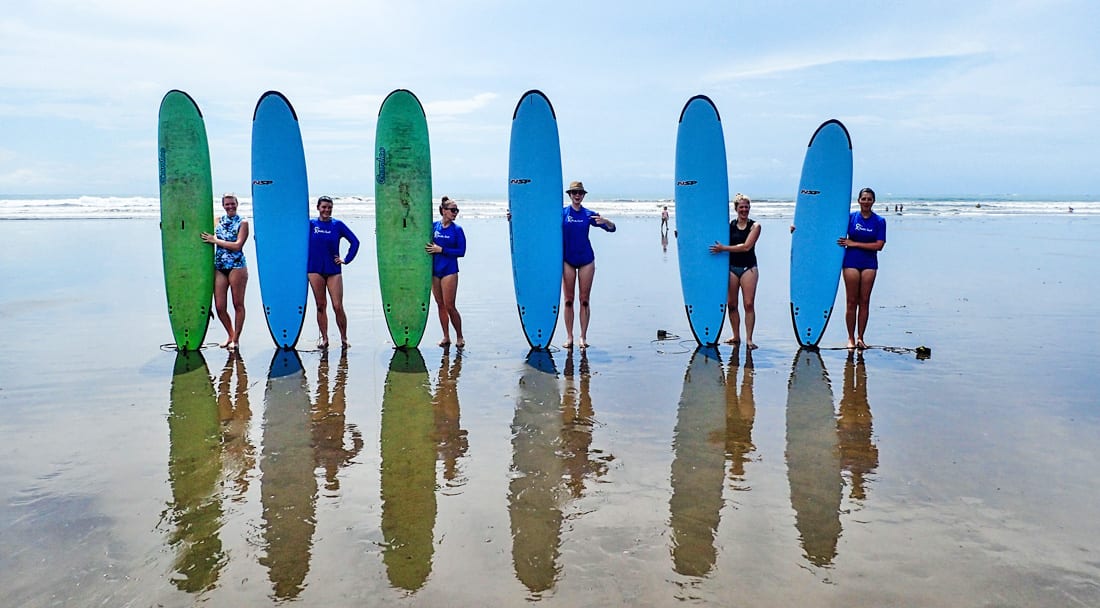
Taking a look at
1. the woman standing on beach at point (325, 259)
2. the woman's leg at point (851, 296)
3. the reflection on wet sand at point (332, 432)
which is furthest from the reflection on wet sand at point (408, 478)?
the woman's leg at point (851, 296)

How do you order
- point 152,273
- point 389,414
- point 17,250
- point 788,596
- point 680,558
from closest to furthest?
1. point 788,596
2. point 680,558
3. point 389,414
4. point 152,273
5. point 17,250

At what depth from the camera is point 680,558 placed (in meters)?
3.10

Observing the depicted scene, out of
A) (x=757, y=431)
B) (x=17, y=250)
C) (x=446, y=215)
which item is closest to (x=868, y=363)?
(x=757, y=431)

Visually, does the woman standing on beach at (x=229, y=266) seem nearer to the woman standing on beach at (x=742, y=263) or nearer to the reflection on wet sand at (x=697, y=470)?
the reflection on wet sand at (x=697, y=470)

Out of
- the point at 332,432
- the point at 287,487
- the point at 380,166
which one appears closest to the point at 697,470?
the point at 287,487

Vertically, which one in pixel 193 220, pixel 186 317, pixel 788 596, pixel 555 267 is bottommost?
pixel 788 596

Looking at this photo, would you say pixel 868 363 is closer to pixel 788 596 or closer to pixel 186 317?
pixel 788 596

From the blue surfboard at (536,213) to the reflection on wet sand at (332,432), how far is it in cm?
203

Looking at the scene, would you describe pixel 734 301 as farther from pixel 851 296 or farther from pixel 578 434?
pixel 578 434

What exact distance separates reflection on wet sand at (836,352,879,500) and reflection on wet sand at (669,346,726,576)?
70cm

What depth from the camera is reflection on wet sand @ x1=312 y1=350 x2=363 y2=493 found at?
4179 mm

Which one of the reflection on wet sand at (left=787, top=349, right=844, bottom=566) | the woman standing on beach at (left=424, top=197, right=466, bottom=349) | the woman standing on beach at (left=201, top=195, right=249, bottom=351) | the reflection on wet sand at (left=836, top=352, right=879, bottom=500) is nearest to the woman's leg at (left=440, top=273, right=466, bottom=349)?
the woman standing on beach at (left=424, top=197, right=466, bottom=349)

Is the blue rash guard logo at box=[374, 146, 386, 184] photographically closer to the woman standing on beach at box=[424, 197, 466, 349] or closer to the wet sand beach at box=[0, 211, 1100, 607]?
A: the woman standing on beach at box=[424, 197, 466, 349]

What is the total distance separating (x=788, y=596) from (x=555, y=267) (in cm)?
500
